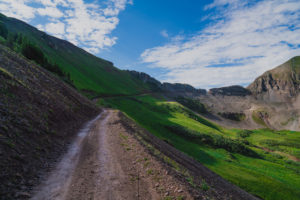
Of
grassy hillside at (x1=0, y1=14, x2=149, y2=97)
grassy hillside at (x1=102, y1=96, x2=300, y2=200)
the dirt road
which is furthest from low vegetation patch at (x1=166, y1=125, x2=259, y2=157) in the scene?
grassy hillside at (x1=0, y1=14, x2=149, y2=97)

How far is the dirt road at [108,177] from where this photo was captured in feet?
26.0

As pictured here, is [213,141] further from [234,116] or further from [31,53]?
[234,116]

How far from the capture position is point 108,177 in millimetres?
9695

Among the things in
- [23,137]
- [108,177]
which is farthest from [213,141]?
[23,137]

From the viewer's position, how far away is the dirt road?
7.91 m

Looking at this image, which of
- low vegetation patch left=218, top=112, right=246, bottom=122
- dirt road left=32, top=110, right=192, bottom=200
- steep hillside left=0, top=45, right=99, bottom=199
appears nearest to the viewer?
steep hillside left=0, top=45, right=99, bottom=199

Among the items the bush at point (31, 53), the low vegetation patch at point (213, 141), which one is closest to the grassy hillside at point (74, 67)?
the bush at point (31, 53)

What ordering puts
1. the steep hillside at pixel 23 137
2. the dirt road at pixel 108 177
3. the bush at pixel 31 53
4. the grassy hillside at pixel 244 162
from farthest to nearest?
the bush at pixel 31 53 < the grassy hillside at pixel 244 162 < the dirt road at pixel 108 177 < the steep hillside at pixel 23 137

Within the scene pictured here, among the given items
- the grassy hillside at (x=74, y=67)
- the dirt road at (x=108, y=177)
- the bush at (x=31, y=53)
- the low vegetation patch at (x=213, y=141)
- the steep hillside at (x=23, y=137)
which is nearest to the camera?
the steep hillside at (x=23, y=137)

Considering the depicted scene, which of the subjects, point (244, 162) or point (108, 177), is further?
point (244, 162)

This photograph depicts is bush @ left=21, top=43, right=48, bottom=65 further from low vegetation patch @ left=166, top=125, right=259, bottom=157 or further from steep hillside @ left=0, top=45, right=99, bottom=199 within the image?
low vegetation patch @ left=166, top=125, right=259, bottom=157

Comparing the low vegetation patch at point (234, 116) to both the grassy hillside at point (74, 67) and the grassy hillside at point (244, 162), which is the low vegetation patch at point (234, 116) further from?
the grassy hillside at point (74, 67)

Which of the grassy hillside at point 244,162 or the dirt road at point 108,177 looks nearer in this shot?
the dirt road at point 108,177

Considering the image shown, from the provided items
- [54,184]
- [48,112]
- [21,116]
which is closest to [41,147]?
[21,116]
